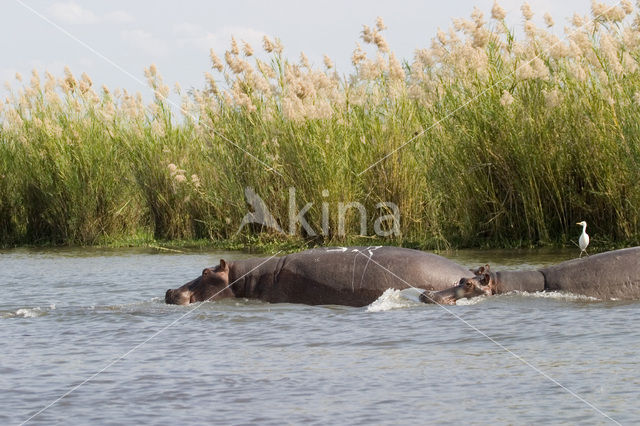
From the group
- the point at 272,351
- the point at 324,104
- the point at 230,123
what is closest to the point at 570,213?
the point at 324,104

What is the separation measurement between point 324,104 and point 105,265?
3209 millimetres

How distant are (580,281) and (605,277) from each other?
0.56 ft

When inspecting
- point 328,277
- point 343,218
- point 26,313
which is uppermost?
point 343,218

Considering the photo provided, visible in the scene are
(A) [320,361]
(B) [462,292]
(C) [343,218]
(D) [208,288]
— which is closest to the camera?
(A) [320,361]

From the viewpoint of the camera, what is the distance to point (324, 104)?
12164mm

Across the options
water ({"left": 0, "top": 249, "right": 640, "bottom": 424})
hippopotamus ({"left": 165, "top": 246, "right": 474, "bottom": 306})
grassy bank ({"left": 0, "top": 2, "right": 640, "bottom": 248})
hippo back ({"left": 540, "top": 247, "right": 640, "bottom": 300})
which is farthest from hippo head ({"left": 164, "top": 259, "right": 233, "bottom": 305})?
grassy bank ({"left": 0, "top": 2, "right": 640, "bottom": 248})

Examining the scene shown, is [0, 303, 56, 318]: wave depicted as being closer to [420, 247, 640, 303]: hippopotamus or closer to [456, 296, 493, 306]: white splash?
[420, 247, 640, 303]: hippopotamus

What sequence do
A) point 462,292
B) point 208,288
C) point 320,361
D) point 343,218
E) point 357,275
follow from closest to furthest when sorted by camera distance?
point 320,361 < point 462,292 < point 357,275 < point 208,288 < point 343,218

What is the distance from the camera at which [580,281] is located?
7062 mm

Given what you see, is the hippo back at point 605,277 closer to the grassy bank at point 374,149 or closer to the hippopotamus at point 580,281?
the hippopotamus at point 580,281

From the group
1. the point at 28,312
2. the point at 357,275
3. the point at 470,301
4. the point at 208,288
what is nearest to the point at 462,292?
the point at 470,301

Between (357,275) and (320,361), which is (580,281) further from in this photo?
(320,361)

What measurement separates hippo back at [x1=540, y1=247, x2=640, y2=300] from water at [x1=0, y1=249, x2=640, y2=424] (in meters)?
0.09

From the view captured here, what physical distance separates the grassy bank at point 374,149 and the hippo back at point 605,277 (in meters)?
3.54
